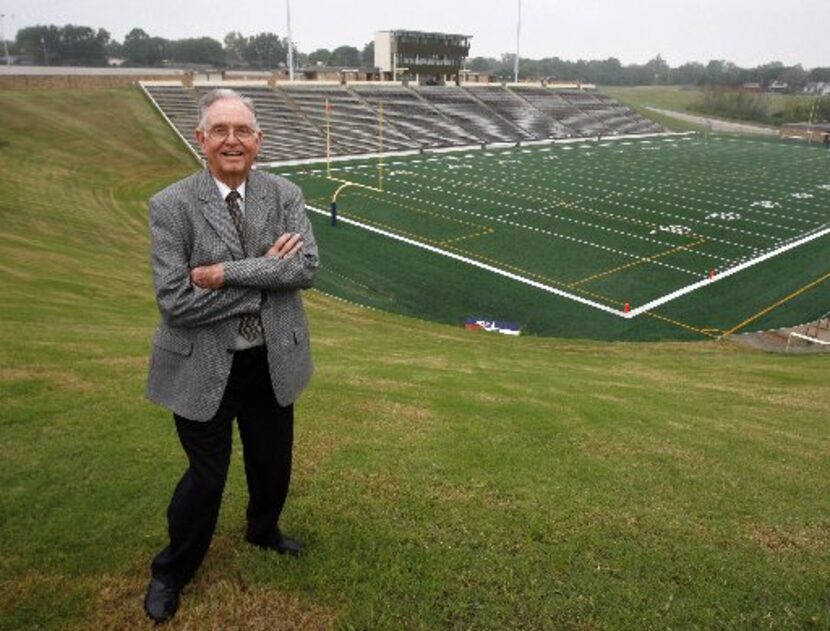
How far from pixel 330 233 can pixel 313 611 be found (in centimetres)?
2355

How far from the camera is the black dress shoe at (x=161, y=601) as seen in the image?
3.17 meters

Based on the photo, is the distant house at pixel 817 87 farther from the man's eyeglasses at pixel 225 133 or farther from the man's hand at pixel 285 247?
the man's eyeglasses at pixel 225 133

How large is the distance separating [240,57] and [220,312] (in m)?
147

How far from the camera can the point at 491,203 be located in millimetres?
32375

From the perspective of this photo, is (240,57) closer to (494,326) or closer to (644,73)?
(644,73)

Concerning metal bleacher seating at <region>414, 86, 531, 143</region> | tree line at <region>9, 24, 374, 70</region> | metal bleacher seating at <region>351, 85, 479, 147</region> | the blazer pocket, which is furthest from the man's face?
tree line at <region>9, 24, 374, 70</region>

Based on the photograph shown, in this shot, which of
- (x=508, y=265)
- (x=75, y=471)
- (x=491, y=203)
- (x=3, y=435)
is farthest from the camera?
(x=491, y=203)

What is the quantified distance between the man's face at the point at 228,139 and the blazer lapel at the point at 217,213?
0.23 feet

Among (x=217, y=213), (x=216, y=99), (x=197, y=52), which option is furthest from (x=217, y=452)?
(x=197, y=52)

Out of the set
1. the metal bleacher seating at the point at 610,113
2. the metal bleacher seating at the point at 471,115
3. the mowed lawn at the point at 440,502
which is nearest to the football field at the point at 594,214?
the metal bleacher seating at the point at 471,115

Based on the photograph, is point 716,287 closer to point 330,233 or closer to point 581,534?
point 330,233

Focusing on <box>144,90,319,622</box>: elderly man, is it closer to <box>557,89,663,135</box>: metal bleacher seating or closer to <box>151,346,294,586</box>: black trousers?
<box>151,346,294,586</box>: black trousers

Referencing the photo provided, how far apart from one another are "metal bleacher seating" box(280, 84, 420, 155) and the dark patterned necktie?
4527 centimetres

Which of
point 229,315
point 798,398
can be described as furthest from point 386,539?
point 798,398
